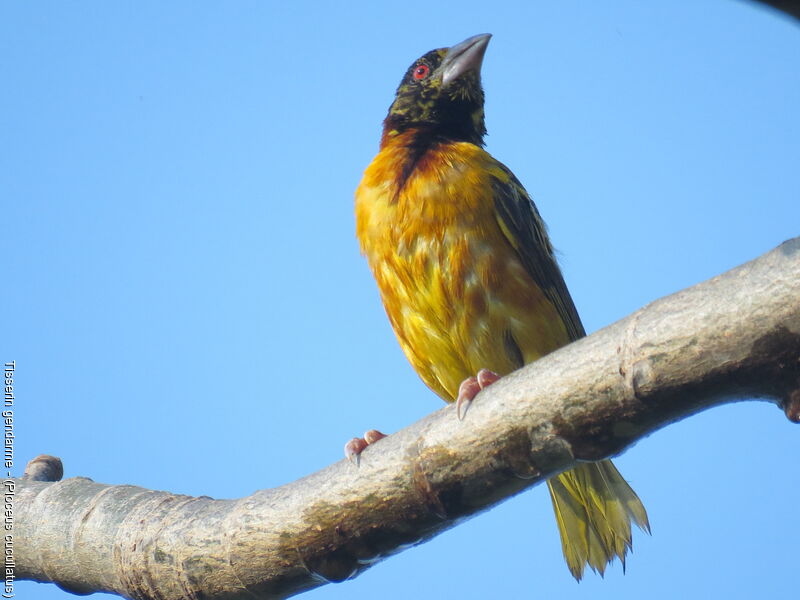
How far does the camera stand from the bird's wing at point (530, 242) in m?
4.96

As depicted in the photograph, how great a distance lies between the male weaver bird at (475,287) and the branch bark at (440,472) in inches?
69.5

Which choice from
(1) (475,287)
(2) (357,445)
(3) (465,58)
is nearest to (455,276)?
(1) (475,287)

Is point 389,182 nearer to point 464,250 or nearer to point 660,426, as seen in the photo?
point 464,250

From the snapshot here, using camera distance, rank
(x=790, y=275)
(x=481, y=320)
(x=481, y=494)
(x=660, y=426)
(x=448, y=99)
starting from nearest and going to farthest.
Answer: (x=790, y=275) → (x=660, y=426) → (x=481, y=494) → (x=481, y=320) → (x=448, y=99)

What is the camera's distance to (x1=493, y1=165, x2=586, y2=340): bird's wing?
4961 millimetres

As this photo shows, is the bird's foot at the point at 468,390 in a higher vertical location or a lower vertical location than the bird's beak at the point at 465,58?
lower

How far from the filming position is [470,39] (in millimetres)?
5930

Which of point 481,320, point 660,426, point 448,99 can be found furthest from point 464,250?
point 660,426

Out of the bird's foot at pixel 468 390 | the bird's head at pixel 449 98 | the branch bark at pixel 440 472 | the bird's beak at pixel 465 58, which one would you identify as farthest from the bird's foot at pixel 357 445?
the bird's beak at pixel 465 58

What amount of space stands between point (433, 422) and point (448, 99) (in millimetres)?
3357

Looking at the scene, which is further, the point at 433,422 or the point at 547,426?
the point at 433,422

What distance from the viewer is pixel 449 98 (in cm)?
585

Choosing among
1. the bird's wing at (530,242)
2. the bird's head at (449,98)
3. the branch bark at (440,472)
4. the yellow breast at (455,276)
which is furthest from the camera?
the bird's head at (449,98)

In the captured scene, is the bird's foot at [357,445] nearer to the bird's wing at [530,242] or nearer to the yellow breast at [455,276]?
the yellow breast at [455,276]
